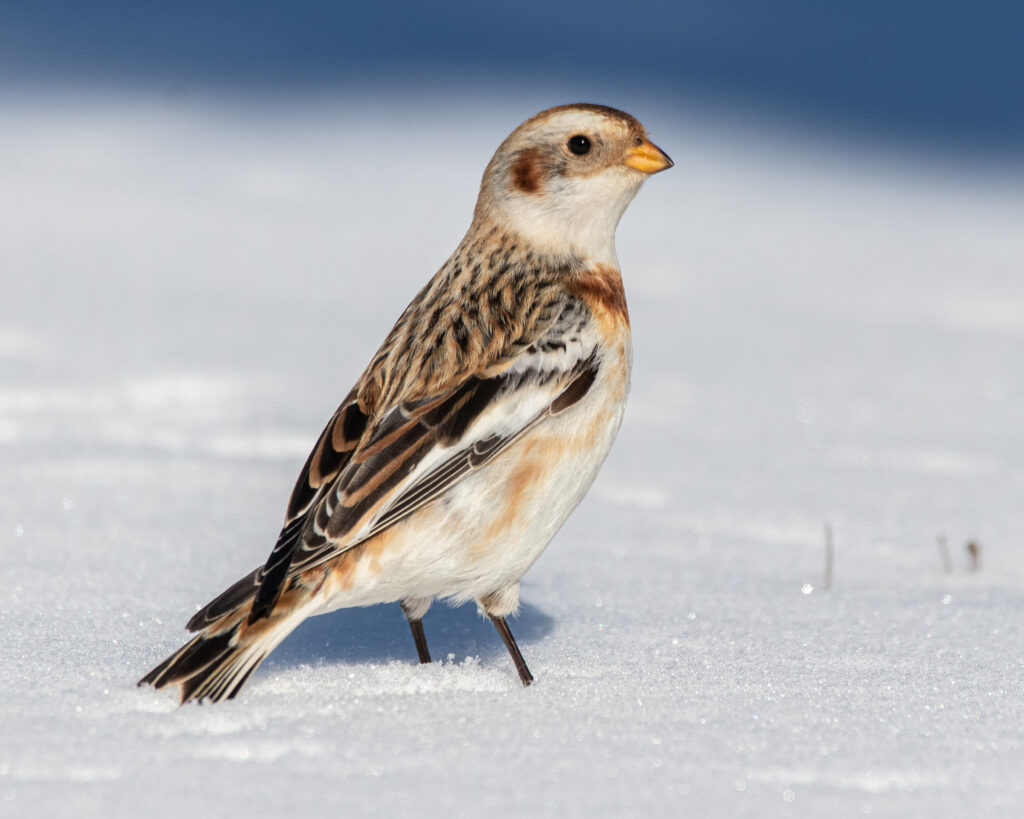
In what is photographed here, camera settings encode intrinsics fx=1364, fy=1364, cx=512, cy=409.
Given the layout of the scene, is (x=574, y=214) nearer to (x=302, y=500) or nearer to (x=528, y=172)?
(x=528, y=172)

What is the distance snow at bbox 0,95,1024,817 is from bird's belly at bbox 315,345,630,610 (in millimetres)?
186

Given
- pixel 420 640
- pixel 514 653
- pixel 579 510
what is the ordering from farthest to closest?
pixel 579 510 → pixel 420 640 → pixel 514 653

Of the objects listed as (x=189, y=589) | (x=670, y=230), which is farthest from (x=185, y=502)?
(x=670, y=230)

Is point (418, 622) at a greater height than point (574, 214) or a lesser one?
lesser

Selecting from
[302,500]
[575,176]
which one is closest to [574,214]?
[575,176]

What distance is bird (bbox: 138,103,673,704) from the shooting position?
2.60 meters

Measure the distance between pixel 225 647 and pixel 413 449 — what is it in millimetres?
519

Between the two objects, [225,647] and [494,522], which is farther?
[494,522]

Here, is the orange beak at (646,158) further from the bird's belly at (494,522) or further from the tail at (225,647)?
the tail at (225,647)

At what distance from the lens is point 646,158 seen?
3.25 m

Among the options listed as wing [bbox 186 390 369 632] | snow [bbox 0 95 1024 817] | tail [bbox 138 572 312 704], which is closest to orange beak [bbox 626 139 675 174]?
wing [bbox 186 390 369 632]

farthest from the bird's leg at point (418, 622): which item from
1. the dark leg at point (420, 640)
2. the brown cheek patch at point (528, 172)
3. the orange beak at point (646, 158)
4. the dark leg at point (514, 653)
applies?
the orange beak at point (646, 158)

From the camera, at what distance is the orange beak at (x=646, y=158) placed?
3.25m

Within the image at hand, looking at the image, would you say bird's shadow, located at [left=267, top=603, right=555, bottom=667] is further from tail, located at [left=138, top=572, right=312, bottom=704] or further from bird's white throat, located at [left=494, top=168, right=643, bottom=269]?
bird's white throat, located at [left=494, top=168, right=643, bottom=269]
